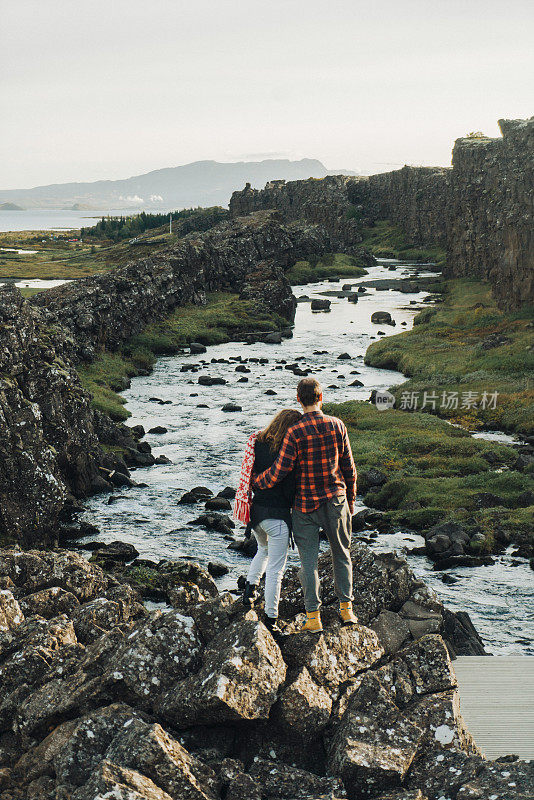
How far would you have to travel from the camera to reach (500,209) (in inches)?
3187

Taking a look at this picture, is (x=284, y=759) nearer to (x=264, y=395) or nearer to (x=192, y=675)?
(x=192, y=675)

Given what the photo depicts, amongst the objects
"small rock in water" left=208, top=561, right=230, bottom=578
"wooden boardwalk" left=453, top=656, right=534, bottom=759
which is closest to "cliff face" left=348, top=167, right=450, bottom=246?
"small rock in water" left=208, top=561, right=230, bottom=578

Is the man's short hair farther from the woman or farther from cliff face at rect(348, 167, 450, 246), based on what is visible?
cliff face at rect(348, 167, 450, 246)

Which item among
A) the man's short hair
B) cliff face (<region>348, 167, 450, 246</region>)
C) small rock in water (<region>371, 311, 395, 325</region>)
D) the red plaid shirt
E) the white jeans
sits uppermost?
cliff face (<region>348, 167, 450, 246</region>)

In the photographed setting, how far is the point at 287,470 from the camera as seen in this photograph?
44.1ft

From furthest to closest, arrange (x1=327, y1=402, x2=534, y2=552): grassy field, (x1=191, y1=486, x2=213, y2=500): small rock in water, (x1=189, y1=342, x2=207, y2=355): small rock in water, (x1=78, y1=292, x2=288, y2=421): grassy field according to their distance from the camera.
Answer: (x1=189, y1=342, x2=207, y2=355): small rock in water < (x1=78, y1=292, x2=288, y2=421): grassy field < (x1=191, y1=486, x2=213, y2=500): small rock in water < (x1=327, y1=402, x2=534, y2=552): grassy field

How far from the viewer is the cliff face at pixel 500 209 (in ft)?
234

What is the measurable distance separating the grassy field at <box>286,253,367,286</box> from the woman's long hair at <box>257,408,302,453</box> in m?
128

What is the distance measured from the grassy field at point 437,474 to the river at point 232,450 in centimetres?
237

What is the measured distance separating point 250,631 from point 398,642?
340 centimetres

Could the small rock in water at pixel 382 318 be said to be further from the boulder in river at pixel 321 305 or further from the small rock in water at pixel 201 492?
the small rock in water at pixel 201 492

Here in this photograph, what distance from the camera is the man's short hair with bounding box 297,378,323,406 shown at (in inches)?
527

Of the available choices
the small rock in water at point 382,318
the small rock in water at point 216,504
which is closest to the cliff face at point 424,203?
the small rock in water at point 382,318

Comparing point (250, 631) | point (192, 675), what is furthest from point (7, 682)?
point (250, 631)
